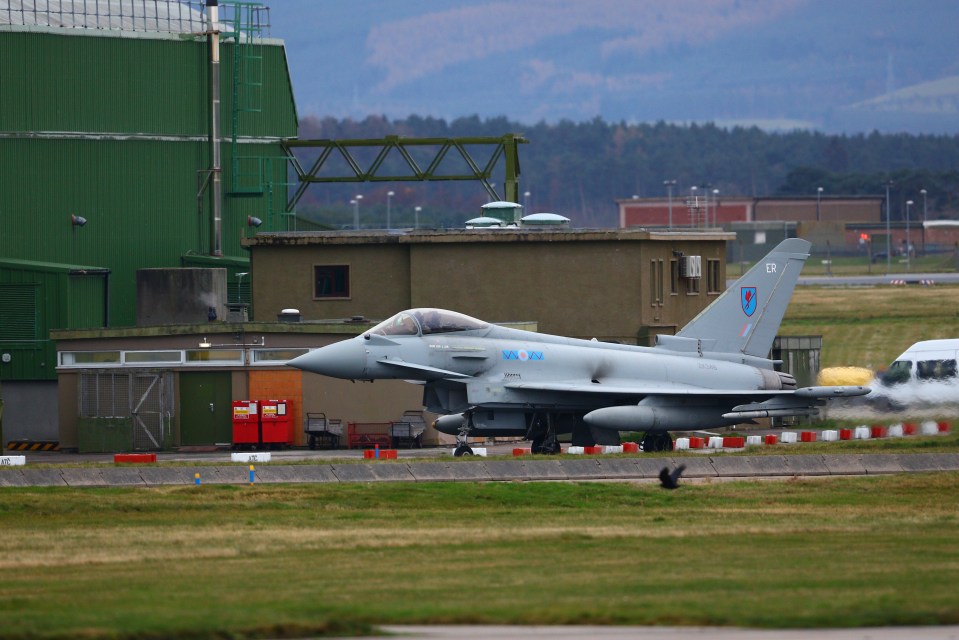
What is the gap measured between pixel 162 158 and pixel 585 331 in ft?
51.9

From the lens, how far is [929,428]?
3142 centimetres

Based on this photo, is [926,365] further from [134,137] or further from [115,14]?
[115,14]

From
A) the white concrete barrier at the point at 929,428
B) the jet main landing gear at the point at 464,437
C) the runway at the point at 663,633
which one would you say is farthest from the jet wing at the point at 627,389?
the runway at the point at 663,633

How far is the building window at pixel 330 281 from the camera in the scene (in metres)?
44.4

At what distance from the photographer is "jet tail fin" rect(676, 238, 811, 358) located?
33.2 meters

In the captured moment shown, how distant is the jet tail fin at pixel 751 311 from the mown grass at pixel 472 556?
8765mm

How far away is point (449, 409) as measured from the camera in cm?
3114

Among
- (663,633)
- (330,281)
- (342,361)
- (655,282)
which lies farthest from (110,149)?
(663,633)

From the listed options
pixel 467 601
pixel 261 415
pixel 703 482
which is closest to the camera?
pixel 467 601

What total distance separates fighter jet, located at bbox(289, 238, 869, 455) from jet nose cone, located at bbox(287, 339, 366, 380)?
0.02m

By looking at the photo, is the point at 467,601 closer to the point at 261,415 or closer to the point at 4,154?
the point at 261,415

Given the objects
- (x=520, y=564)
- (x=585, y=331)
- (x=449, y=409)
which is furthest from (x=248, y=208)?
(x=520, y=564)

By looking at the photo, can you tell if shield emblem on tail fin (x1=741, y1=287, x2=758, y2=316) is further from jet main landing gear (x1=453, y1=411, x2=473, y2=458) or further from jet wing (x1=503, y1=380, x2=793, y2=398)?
jet main landing gear (x1=453, y1=411, x2=473, y2=458)

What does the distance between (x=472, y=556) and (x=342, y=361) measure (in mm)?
13195
